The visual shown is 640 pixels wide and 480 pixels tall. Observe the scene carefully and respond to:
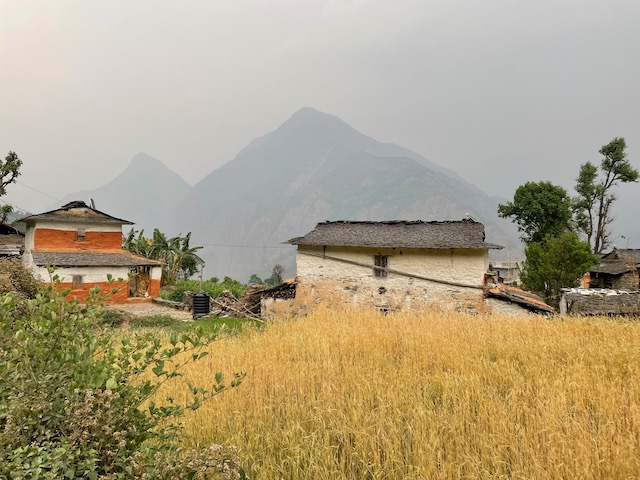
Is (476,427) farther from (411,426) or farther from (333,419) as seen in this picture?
(333,419)

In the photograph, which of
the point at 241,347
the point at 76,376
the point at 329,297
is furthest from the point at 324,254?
the point at 76,376

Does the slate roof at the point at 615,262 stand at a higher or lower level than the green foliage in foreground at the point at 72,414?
higher

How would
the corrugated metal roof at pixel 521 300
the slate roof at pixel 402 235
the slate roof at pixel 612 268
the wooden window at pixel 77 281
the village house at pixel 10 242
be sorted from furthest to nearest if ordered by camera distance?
1. the slate roof at pixel 612 268
2. the village house at pixel 10 242
3. the wooden window at pixel 77 281
4. the slate roof at pixel 402 235
5. the corrugated metal roof at pixel 521 300

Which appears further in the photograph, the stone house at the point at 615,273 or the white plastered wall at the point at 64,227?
the stone house at the point at 615,273

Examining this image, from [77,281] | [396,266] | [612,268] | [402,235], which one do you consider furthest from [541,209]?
[77,281]

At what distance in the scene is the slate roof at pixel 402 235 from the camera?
15.5 meters

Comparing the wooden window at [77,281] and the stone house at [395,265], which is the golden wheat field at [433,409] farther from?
the wooden window at [77,281]

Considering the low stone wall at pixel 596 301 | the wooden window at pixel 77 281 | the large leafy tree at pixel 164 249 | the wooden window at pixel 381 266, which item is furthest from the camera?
the large leafy tree at pixel 164 249

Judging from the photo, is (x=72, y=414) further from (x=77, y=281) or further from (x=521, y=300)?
(x=77, y=281)

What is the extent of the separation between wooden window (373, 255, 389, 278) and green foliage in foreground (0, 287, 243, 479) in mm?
14749

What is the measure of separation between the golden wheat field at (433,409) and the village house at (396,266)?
9014 millimetres

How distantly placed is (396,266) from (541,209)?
26191mm

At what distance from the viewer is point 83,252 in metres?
25.5


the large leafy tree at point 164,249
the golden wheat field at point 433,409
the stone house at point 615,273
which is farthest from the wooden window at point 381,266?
the stone house at point 615,273
